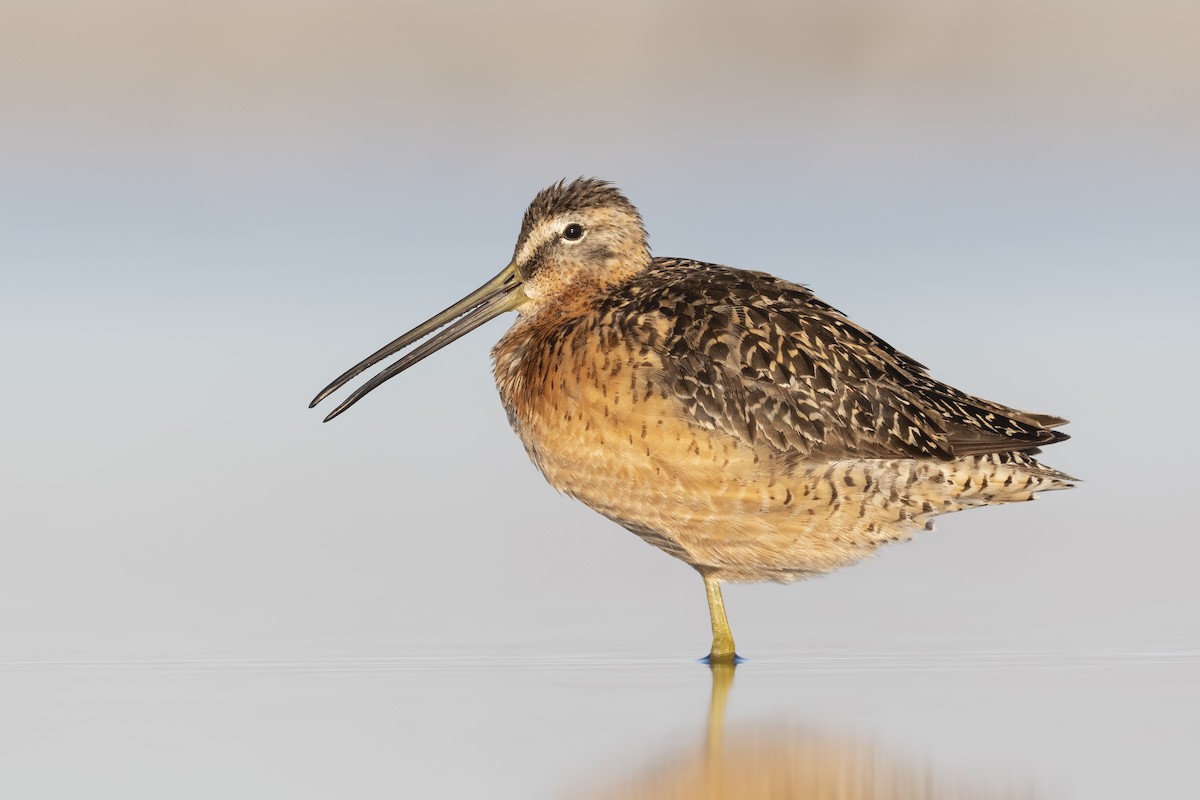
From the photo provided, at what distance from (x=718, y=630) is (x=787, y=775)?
1532mm

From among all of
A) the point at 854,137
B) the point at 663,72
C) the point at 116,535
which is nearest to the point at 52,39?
the point at 663,72

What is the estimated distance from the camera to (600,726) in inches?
189

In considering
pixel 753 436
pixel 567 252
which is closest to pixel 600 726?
pixel 753 436

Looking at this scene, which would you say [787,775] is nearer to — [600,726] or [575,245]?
[600,726]

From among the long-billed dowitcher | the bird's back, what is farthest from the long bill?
the bird's back

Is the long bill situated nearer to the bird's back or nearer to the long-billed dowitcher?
the long-billed dowitcher

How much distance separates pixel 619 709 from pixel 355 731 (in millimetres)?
706

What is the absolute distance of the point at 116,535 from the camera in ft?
23.8

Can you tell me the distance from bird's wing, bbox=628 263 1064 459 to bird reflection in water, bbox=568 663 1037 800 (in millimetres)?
1293

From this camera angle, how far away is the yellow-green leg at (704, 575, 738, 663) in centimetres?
579

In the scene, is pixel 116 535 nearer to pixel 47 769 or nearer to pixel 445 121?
pixel 47 769

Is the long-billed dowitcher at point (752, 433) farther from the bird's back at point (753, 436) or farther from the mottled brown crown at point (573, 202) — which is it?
the mottled brown crown at point (573, 202)

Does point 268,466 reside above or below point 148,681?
above

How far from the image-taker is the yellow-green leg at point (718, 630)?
228 inches
